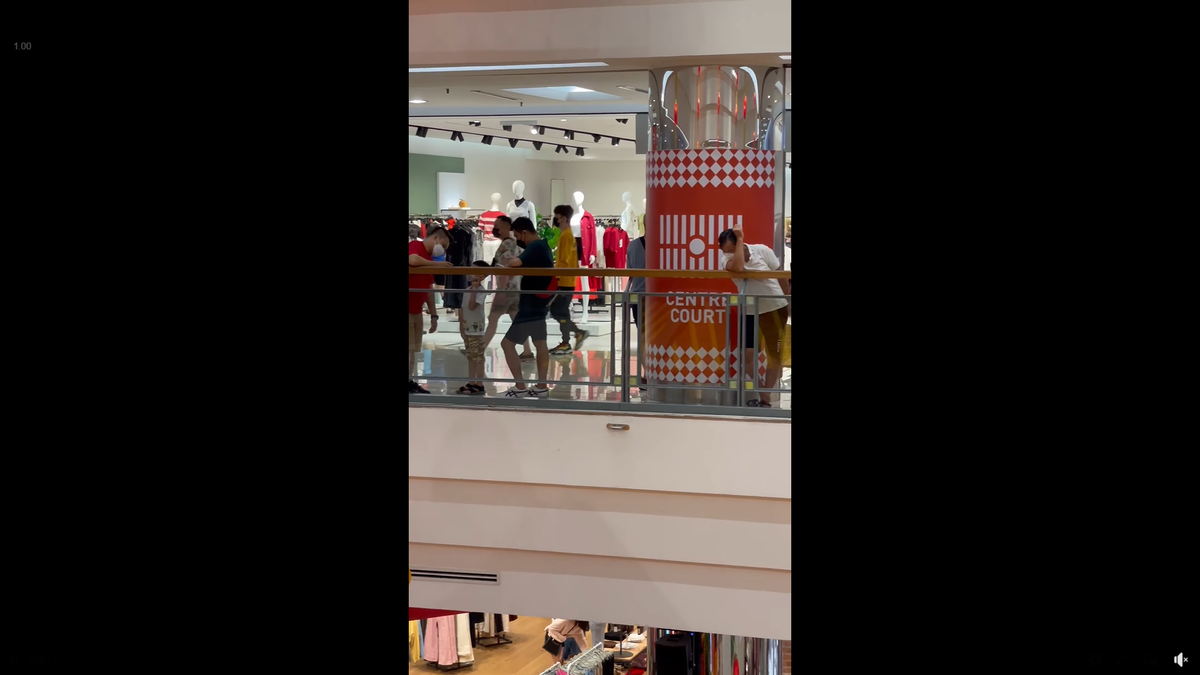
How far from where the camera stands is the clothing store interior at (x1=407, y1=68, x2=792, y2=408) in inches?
234

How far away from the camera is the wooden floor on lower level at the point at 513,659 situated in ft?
34.7

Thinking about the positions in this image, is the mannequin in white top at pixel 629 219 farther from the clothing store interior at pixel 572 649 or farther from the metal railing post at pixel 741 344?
the metal railing post at pixel 741 344

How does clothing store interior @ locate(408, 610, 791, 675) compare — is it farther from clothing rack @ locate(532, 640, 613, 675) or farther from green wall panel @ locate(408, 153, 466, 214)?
green wall panel @ locate(408, 153, 466, 214)

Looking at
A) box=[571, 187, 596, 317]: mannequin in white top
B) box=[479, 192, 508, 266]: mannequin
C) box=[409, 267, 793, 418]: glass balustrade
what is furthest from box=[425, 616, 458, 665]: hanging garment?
box=[409, 267, 793, 418]: glass balustrade

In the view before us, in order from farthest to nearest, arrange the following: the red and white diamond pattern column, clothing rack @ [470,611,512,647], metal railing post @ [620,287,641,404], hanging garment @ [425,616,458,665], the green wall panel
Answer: the green wall panel
clothing rack @ [470,611,512,647]
hanging garment @ [425,616,458,665]
the red and white diamond pattern column
metal railing post @ [620,287,641,404]

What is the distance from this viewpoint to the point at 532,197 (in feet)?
54.0

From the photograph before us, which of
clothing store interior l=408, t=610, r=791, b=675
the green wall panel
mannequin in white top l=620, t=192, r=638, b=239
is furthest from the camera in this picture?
the green wall panel

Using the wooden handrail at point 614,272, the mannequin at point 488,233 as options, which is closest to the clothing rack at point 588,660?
the wooden handrail at point 614,272

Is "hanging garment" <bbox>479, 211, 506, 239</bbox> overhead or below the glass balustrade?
overhead
